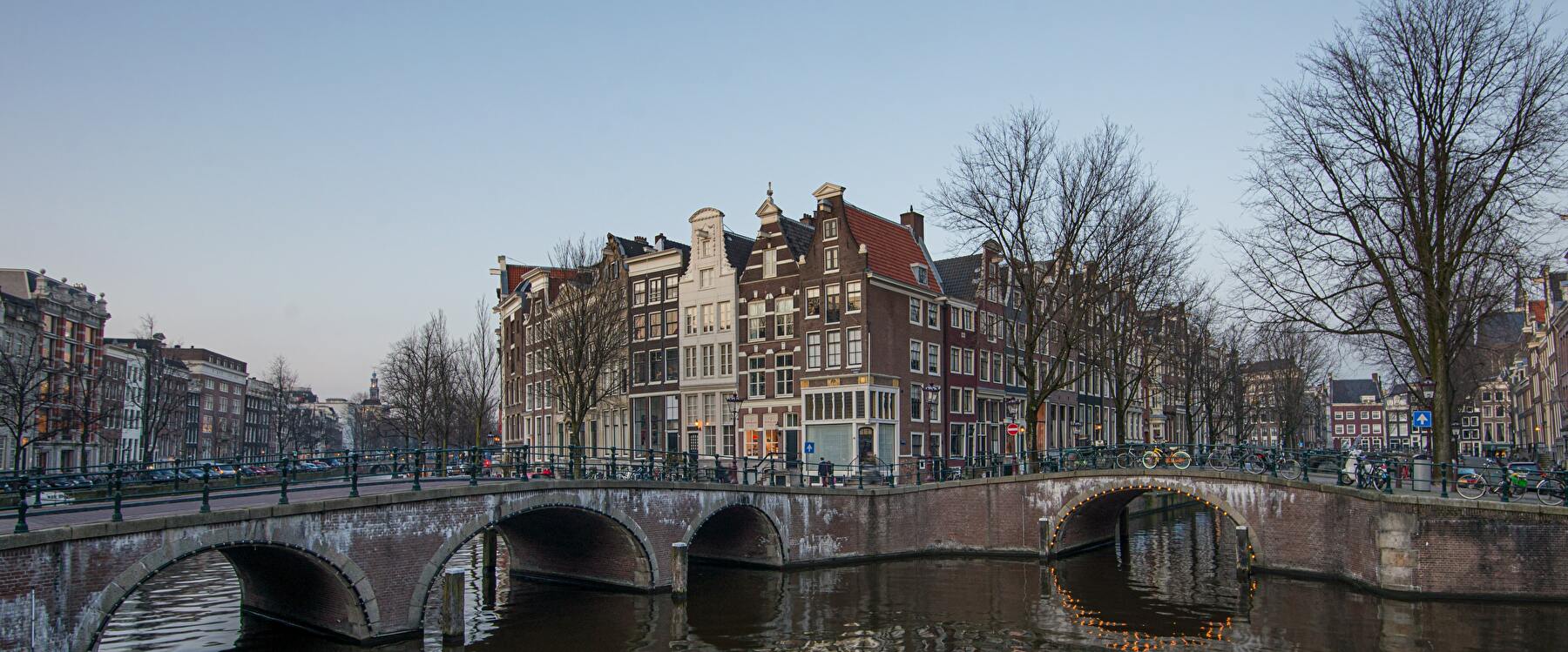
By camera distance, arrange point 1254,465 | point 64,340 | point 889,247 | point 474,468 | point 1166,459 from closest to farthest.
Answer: point 474,468 < point 1254,465 < point 1166,459 < point 889,247 < point 64,340

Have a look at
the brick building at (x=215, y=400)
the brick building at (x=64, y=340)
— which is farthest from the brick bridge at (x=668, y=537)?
the brick building at (x=215, y=400)

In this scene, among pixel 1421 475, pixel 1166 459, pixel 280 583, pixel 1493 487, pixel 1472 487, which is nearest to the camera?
pixel 280 583

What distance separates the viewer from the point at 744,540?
3700 centimetres

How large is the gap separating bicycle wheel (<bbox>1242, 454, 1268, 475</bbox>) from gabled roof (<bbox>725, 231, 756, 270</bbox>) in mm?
27458

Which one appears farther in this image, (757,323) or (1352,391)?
(1352,391)

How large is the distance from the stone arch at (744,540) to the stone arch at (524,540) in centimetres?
434

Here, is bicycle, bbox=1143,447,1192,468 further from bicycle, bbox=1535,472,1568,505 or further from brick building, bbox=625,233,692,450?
brick building, bbox=625,233,692,450

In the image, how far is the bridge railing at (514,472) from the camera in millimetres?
20391

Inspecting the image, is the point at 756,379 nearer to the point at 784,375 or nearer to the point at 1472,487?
the point at 784,375

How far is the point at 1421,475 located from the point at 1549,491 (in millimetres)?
3298

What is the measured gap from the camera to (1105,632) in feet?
82.8

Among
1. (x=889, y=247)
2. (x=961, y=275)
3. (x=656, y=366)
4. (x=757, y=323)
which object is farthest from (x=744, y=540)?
(x=961, y=275)

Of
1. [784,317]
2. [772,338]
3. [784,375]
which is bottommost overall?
[784,375]

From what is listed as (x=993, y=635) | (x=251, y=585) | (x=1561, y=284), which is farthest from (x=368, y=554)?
(x=1561, y=284)
